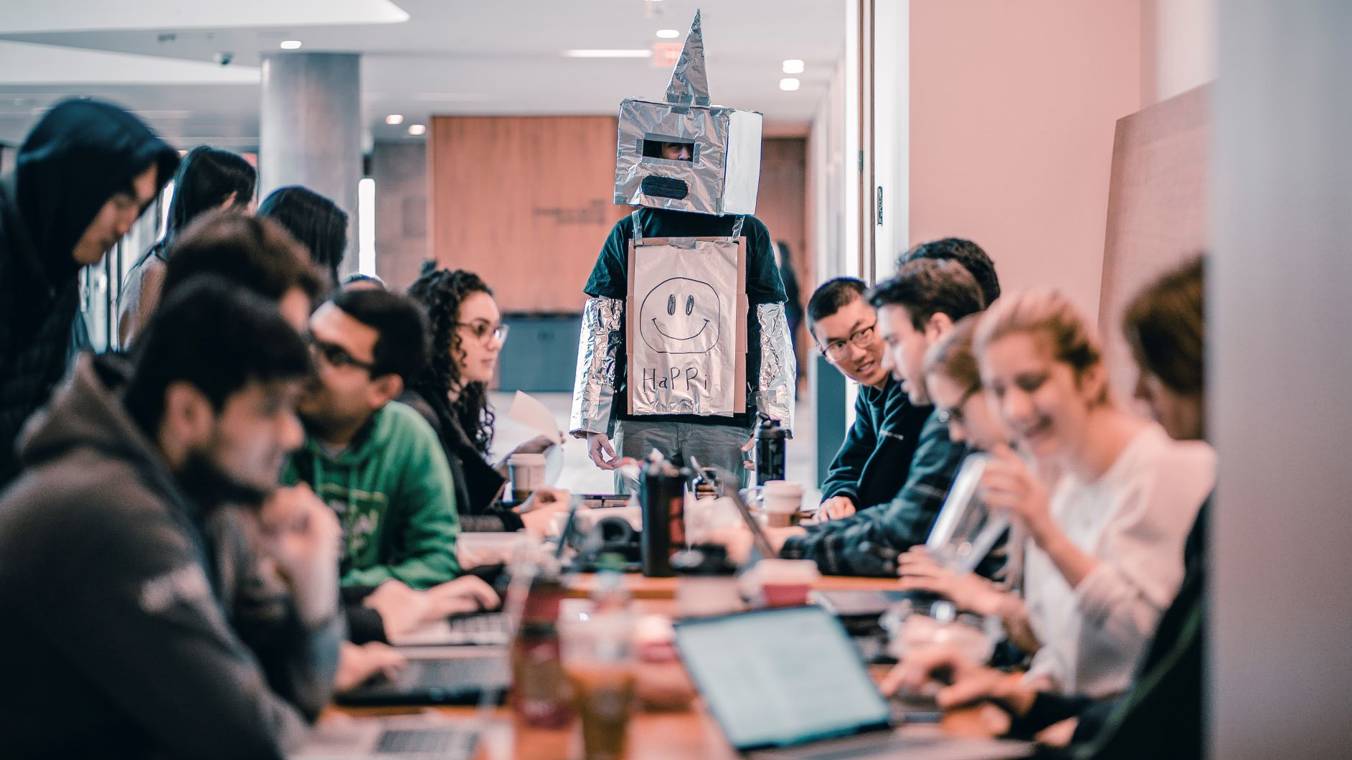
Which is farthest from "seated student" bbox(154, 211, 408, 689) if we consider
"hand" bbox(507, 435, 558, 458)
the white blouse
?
"hand" bbox(507, 435, 558, 458)

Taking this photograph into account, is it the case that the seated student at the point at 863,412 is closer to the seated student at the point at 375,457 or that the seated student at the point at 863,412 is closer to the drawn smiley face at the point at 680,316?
the drawn smiley face at the point at 680,316

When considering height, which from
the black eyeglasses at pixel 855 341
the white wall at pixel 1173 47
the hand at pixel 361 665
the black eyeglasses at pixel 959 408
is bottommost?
the hand at pixel 361 665

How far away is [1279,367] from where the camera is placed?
1.39m

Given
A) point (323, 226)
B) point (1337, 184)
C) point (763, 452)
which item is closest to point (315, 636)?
A: point (1337, 184)

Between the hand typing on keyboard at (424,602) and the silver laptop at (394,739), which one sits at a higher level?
the hand typing on keyboard at (424,602)

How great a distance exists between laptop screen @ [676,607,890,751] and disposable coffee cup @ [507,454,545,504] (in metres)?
1.89

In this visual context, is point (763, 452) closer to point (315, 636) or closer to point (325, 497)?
point (325, 497)

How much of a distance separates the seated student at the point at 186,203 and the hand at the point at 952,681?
2033mm

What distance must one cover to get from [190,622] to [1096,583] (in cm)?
Result: 111

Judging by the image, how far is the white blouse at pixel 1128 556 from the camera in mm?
1757

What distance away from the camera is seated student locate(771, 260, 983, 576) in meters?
2.61

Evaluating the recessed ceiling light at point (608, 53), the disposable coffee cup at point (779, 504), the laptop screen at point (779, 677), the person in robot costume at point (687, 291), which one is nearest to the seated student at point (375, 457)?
the laptop screen at point (779, 677)

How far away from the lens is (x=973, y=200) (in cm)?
385

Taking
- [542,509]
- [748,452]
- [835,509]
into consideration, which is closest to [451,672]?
[542,509]
